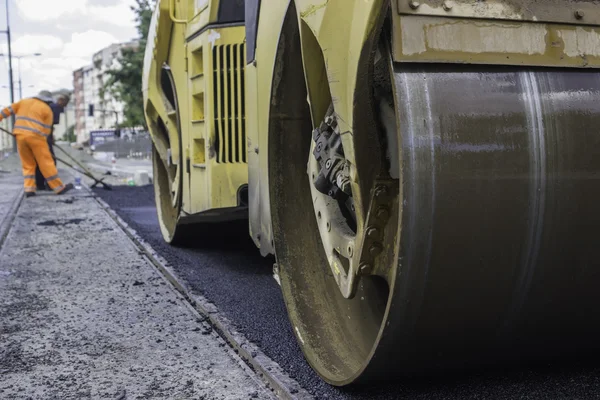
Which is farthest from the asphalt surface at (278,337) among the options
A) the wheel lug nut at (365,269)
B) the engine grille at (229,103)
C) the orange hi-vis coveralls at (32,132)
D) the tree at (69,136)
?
the tree at (69,136)

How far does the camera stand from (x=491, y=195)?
1.75m

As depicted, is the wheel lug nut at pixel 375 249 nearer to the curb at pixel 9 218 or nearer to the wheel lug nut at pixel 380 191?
the wheel lug nut at pixel 380 191

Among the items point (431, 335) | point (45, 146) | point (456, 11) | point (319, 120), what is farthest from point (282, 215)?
point (45, 146)

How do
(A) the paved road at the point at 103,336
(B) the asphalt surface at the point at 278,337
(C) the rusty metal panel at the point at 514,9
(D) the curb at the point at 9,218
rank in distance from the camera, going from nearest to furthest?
(C) the rusty metal panel at the point at 514,9 → (B) the asphalt surface at the point at 278,337 → (A) the paved road at the point at 103,336 → (D) the curb at the point at 9,218

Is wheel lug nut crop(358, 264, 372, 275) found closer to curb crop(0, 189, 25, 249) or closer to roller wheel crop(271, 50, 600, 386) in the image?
roller wheel crop(271, 50, 600, 386)

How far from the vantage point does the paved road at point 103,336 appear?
2.65m

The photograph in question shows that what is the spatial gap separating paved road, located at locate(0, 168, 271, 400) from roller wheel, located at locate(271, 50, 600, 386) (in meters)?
0.86

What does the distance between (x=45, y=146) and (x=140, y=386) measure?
8.51 metres

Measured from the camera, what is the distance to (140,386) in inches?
104

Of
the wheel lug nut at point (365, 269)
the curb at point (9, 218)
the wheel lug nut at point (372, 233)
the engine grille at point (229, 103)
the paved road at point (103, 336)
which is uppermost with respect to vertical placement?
the engine grille at point (229, 103)

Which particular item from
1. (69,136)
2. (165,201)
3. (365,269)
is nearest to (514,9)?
(365,269)

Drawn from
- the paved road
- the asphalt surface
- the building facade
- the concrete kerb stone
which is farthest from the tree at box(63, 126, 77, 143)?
the concrete kerb stone

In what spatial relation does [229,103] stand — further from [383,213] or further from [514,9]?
[514,9]

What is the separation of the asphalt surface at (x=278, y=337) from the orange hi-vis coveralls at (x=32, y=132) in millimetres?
4492
